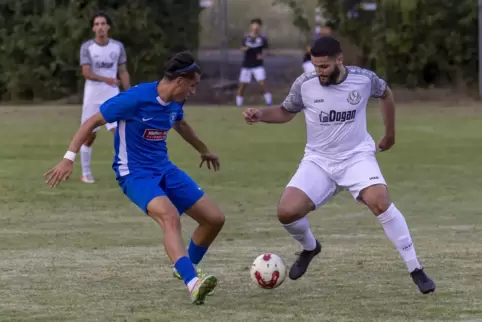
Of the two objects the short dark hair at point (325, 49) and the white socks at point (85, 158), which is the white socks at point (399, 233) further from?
the white socks at point (85, 158)

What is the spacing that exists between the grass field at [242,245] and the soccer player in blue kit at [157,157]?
52cm

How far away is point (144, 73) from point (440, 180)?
15967 mm

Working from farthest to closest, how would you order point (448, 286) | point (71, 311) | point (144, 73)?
point (144, 73), point (448, 286), point (71, 311)

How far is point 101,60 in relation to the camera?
49.3ft

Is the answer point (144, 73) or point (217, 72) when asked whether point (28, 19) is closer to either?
point (144, 73)

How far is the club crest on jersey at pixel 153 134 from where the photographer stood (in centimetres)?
776

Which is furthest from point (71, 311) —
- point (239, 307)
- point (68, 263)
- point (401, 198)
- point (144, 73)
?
point (144, 73)

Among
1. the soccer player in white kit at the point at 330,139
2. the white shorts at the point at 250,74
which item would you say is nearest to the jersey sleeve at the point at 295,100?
the soccer player in white kit at the point at 330,139

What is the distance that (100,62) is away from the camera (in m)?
15.1

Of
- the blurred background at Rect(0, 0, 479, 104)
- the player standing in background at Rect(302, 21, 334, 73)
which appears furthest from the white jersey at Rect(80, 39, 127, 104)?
the blurred background at Rect(0, 0, 479, 104)

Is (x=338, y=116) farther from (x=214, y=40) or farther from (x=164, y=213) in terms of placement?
(x=214, y=40)

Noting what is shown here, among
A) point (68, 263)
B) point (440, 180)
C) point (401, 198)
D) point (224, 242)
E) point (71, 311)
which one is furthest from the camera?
point (440, 180)

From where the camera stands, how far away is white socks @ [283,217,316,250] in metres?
8.15

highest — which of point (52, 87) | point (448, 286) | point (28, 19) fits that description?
point (448, 286)
